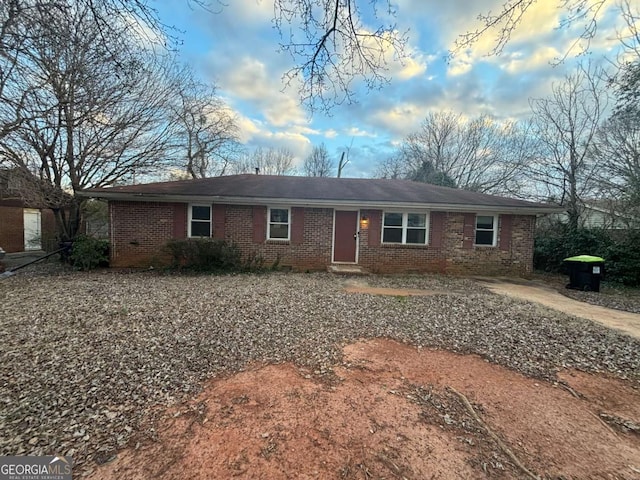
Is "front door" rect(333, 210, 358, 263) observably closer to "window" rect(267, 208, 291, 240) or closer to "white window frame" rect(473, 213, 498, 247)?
"window" rect(267, 208, 291, 240)

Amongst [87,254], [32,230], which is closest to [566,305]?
[87,254]

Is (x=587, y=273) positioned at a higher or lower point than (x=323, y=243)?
lower

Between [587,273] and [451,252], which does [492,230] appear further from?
[587,273]

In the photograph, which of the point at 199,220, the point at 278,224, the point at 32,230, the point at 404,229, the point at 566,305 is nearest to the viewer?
the point at 566,305

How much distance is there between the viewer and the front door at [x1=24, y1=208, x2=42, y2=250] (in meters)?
16.1

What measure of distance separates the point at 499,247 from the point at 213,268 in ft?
31.9

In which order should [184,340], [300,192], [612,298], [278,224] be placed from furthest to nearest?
[300,192]
[278,224]
[612,298]
[184,340]

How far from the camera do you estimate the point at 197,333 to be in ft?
13.8

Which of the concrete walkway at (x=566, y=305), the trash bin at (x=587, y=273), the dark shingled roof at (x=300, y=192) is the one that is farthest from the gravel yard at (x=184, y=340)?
the trash bin at (x=587, y=273)

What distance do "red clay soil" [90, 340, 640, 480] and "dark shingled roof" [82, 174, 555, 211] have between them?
23.3ft

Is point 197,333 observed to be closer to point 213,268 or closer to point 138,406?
point 138,406

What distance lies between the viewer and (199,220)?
32.8ft

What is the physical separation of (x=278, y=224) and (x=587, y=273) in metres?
9.42

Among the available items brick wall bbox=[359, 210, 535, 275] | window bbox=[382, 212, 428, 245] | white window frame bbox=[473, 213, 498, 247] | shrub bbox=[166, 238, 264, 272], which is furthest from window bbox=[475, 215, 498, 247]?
shrub bbox=[166, 238, 264, 272]
